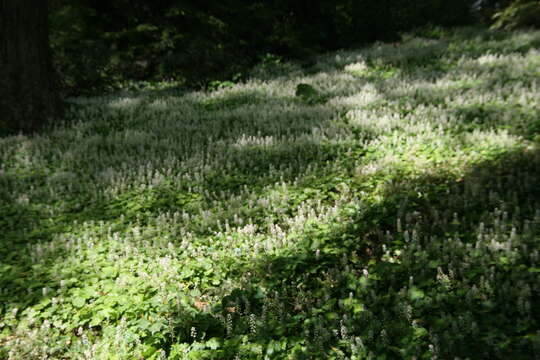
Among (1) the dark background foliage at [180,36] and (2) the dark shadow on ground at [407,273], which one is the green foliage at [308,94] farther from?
(2) the dark shadow on ground at [407,273]

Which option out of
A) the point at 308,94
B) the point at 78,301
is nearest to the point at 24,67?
the point at 308,94

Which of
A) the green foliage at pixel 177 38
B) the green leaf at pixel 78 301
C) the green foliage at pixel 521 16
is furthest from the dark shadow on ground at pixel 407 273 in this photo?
the green foliage at pixel 521 16

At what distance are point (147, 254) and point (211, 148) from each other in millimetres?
3184

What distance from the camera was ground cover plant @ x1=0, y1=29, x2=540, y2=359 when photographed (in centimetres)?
324

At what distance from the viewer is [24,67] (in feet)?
29.9

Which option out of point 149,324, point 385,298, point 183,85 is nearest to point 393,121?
point 385,298

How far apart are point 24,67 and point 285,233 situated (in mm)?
7822

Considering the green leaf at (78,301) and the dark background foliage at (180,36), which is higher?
the dark background foliage at (180,36)

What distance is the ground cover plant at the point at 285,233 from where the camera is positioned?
3238 mm

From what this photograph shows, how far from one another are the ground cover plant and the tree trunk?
718 millimetres

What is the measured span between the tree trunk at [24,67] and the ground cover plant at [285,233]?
0.72 meters

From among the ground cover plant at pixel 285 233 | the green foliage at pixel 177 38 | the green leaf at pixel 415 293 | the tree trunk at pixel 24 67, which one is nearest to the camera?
the ground cover plant at pixel 285 233

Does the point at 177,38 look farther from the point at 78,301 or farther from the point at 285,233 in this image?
the point at 78,301

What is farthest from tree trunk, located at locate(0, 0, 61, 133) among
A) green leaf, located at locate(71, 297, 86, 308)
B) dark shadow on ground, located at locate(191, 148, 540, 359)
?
dark shadow on ground, located at locate(191, 148, 540, 359)
